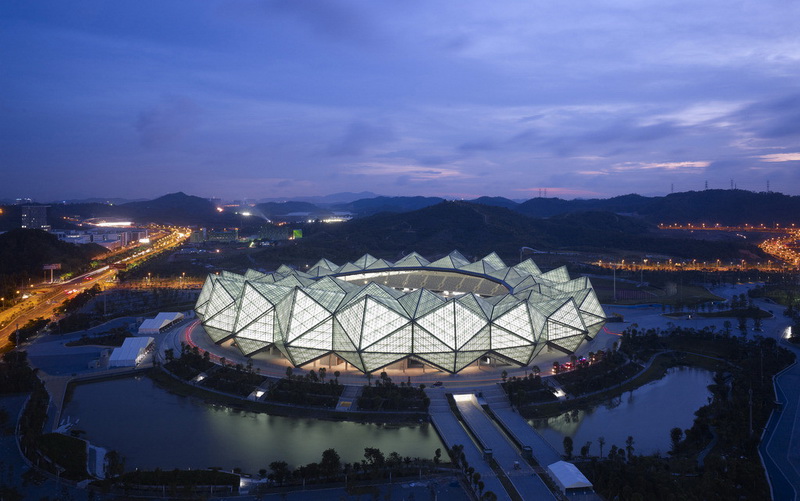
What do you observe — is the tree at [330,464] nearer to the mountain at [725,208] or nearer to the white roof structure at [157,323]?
the white roof structure at [157,323]

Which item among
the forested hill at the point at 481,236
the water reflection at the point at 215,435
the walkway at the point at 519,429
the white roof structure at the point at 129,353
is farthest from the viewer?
the forested hill at the point at 481,236

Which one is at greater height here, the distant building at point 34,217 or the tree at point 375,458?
the distant building at point 34,217

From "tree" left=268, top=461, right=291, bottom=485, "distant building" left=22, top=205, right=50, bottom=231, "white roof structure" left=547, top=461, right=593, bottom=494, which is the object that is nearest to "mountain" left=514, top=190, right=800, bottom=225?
"white roof structure" left=547, top=461, right=593, bottom=494

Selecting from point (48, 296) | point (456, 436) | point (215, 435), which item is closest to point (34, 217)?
point (48, 296)

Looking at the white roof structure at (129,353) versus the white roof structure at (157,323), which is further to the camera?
the white roof structure at (157,323)

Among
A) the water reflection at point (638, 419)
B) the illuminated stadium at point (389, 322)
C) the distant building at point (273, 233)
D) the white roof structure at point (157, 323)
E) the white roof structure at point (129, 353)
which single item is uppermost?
the distant building at point (273, 233)

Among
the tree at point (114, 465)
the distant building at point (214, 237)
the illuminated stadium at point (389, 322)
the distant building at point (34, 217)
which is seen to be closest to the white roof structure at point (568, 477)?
the illuminated stadium at point (389, 322)

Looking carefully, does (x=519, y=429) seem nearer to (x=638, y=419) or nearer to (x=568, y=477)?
(x=568, y=477)
